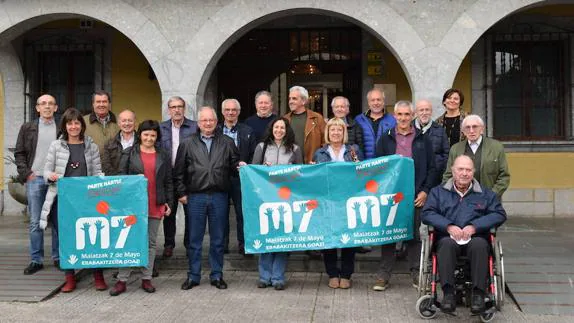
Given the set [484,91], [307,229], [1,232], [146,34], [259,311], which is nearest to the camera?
[259,311]

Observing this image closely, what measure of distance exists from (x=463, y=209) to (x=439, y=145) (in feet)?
3.45

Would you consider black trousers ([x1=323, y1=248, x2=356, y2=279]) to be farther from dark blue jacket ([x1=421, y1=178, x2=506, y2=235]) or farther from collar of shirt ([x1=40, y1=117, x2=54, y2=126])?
collar of shirt ([x1=40, y1=117, x2=54, y2=126])

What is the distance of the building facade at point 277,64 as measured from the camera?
8578 mm

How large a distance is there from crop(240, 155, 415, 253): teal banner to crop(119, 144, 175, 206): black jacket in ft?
2.68

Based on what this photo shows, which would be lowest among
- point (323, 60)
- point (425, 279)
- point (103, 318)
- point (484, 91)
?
point (103, 318)

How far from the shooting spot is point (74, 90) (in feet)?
37.8

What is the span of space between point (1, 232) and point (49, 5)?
12.0 ft

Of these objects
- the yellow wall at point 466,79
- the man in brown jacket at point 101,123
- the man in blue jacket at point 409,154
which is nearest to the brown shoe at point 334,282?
the man in blue jacket at point 409,154

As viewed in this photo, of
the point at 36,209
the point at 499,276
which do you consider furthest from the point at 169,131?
the point at 499,276

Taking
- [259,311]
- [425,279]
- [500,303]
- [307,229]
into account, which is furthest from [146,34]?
[500,303]

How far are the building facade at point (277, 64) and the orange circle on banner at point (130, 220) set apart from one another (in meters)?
2.65

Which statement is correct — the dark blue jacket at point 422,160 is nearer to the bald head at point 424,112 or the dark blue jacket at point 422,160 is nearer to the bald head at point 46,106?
the bald head at point 424,112

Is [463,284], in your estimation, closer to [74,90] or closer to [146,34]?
[146,34]

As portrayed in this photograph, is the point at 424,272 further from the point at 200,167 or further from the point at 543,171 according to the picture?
the point at 543,171
